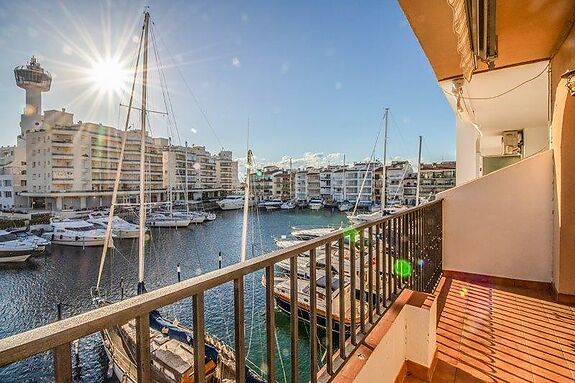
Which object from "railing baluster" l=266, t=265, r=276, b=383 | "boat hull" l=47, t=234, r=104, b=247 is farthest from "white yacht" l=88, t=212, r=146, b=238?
"railing baluster" l=266, t=265, r=276, b=383

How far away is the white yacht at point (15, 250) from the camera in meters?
15.6

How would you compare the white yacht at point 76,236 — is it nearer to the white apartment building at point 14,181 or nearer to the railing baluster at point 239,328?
the white apartment building at point 14,181

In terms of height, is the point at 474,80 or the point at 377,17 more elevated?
the point at 377,17

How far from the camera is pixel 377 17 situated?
467 centimetres

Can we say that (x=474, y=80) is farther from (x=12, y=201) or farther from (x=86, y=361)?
(x=12, y=201)

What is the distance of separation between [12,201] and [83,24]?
3380 centimetres

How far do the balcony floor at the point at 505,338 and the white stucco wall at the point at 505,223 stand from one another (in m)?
0.35

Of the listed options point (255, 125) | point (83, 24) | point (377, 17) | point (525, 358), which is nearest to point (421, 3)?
point (525, 358)

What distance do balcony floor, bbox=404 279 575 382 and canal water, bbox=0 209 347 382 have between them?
2383 mm

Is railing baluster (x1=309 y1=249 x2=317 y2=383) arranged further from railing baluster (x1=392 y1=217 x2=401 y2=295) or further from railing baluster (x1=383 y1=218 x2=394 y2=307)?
railing baluster (x1=392 y1=217 x2=401 y2=295)

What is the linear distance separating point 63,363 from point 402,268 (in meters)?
2.14

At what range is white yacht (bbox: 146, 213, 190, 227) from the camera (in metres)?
25.6

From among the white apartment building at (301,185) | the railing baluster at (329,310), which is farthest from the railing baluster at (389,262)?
the white apartment building at (301,185)

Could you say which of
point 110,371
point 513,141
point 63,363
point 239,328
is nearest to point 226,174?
→ point 110,371
